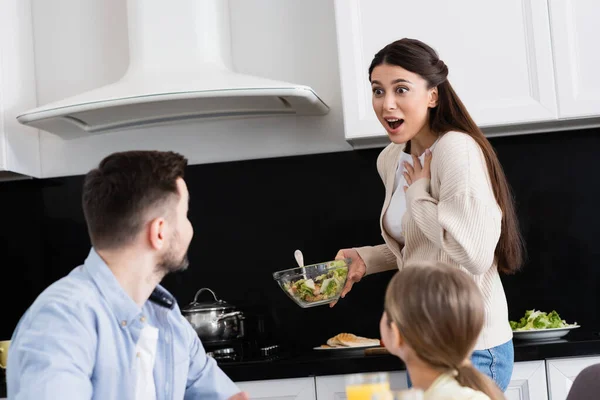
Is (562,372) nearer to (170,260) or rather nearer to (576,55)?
(576,55)

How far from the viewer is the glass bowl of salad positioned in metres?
2.54

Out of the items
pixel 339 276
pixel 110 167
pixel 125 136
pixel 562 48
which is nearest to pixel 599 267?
pixel 562 48

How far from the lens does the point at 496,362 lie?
212 centimetres

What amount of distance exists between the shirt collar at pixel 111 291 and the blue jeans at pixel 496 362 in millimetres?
852

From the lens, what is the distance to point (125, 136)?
3539 millimetres

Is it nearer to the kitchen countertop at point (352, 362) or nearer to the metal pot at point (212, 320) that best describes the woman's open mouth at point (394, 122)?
the kitchen countertop at point (352, 362)

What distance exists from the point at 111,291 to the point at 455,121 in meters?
1.06

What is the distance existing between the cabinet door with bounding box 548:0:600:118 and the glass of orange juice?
6.05 feet

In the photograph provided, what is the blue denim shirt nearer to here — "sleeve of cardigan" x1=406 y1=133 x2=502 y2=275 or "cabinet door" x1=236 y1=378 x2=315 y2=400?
"sleeve of cardigan" x1=406 y1=133 x2=502 y2=275

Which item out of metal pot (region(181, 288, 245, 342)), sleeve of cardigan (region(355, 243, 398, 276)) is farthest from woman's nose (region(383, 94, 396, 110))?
metal pot (region(181, 288, 245, 342))

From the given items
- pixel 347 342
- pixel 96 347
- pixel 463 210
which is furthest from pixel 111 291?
pixel 347 342

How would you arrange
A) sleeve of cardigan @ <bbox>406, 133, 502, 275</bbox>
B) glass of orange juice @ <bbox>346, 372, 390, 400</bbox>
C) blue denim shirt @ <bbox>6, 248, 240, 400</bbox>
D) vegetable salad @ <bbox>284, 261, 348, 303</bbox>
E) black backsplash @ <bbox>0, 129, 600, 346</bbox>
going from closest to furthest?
glass of orange juice @ <bbox>346, 372, 390, 400</bbox> < blue denim shirt @ <bbox>6, 248, 240, 400</bbox> < sleeve of cardigan @ <bbox>406, 133, 502, 275</bbox> < vegetable salad @ <bbox>284, 261, 348, 303</bbox> < black backsplash @ <bbox>0, 129, 600, 346</bbox>

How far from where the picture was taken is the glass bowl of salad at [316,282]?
2541mm

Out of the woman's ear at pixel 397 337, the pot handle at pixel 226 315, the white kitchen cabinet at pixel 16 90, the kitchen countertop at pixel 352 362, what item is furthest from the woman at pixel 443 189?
the white kitchen cabinet at pixel 16 90
